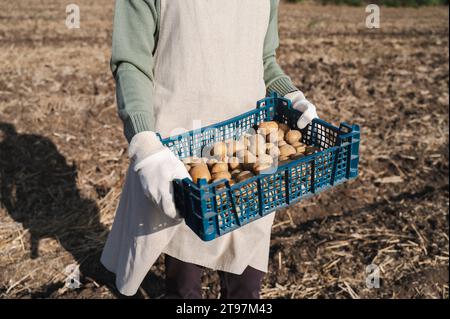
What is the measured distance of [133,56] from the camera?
170 cm

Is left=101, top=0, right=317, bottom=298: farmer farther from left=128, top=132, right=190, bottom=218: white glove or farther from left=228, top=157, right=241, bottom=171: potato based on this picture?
left=228, top=157, right=241, bottom=171: potato

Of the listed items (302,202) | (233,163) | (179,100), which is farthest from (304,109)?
(302,202)

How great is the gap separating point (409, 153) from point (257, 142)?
2.98 metres

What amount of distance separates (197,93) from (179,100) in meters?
0.07

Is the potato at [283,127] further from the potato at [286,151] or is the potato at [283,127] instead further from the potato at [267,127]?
the potato at [286,151]

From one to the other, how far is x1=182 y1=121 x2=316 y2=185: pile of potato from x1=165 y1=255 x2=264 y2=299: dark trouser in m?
0.54

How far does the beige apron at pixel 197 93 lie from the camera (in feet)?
5.77

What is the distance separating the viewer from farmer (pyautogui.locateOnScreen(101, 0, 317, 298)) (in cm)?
167

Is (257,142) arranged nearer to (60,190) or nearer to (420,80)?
(60,190)

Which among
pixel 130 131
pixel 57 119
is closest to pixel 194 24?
pixel 130 131

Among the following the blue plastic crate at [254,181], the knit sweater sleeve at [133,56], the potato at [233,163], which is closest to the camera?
the blue plastic crate at [254,181]

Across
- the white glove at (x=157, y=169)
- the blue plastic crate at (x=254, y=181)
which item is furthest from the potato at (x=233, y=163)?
the white glove at (x=157, y=169)

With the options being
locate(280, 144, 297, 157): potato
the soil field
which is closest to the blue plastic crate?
locate(280, 144, 297, 157): potato

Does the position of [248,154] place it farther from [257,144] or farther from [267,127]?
[267,127]
